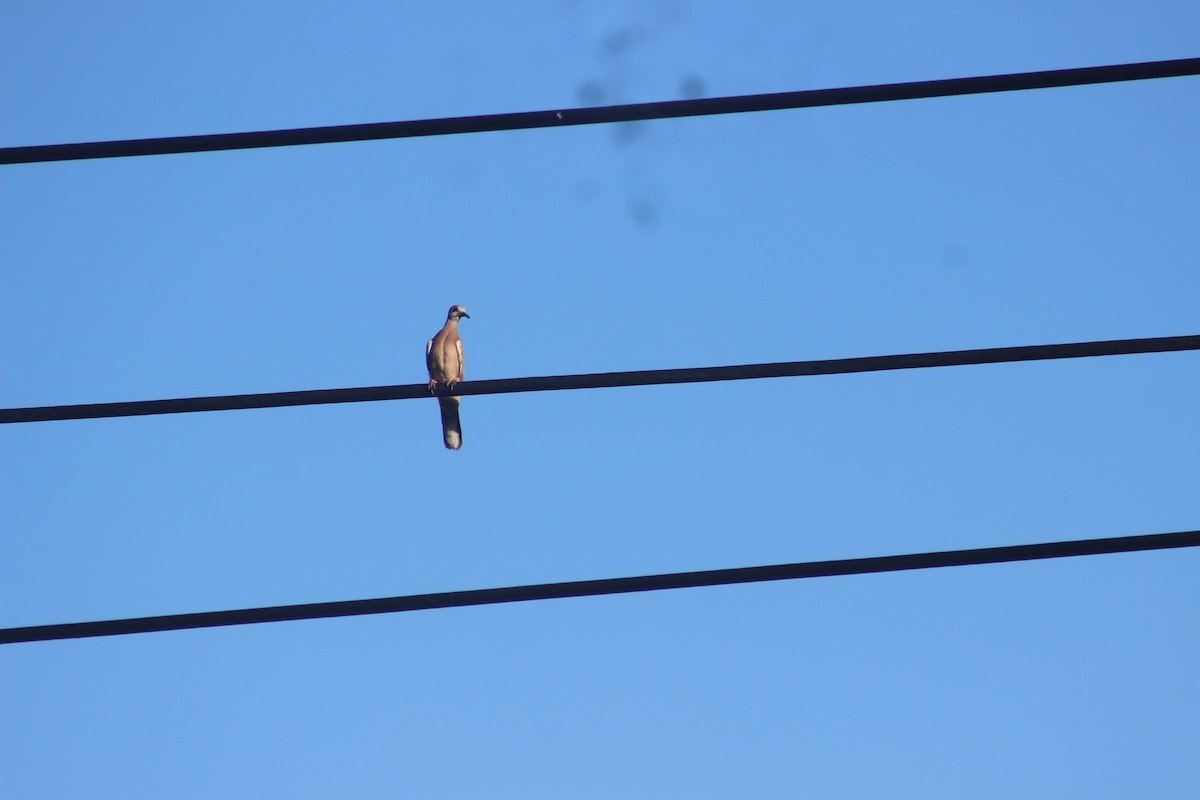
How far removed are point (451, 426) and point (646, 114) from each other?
6.70 metres

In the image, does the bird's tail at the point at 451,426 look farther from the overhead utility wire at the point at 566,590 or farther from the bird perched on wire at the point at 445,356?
the overhead utility wire at the point at 566,590

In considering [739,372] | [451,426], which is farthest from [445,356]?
[739,372]

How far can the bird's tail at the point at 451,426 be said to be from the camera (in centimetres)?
1090

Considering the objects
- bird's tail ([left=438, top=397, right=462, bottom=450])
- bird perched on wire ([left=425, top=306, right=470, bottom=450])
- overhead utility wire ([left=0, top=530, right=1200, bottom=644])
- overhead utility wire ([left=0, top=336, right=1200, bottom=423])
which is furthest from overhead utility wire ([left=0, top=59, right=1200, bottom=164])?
bird perched on wire ([left=425, top=306, right=470, bottom=450])

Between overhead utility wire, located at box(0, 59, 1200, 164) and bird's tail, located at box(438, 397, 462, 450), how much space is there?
654 centimetres

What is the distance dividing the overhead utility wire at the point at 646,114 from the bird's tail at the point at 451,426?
6536 mm

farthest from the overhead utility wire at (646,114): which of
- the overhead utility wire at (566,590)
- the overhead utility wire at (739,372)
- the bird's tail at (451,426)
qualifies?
the bird's tail at (451,426)

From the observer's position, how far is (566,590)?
436 cm

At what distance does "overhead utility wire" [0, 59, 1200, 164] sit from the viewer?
431cm

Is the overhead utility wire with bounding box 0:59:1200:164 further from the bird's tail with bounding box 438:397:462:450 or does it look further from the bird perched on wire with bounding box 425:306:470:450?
the bird perched on wire with bounding box 425:306:470:450

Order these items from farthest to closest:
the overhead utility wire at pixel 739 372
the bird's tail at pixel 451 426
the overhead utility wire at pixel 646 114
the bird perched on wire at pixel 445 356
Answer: the bird perched on wire at pixel 445 356
the bird's tail at pixel 451 426
the overhead utility wire at pixel 739 372
the overhead utility wire at pixel 646 114

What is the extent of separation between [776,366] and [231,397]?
6.04ft

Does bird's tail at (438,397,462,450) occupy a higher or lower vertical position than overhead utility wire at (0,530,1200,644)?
higher

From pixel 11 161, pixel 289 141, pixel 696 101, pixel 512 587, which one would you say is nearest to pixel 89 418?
pixel 11 161
